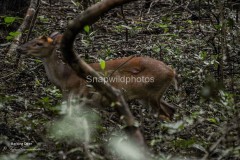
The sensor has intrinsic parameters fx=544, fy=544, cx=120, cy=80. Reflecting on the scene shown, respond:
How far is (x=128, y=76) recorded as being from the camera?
7539mm

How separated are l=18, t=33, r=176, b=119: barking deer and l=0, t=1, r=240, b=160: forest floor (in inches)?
7.0

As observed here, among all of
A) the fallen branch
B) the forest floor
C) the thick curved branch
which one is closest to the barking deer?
the forest floor

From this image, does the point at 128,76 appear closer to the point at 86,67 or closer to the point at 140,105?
the point at 140,105

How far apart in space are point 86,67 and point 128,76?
3.18 meters

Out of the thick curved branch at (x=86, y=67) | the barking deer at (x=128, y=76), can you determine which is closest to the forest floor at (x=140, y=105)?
the barking deer at (x=128, y=76)

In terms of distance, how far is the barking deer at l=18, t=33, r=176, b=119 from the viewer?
7.42 meters

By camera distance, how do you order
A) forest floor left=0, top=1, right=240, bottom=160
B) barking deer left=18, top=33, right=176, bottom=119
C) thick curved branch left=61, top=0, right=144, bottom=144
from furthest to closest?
1. barking deer left=18, top=33, right=176, bottom=119
2. forest floor left=0, top=1, right=240, bottom=160
3. thick curved branch left=61, top=0, right=144, bottom=144

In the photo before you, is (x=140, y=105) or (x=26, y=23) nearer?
(x=140, y=105)

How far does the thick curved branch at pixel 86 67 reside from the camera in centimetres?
404

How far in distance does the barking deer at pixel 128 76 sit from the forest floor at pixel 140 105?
0.18 metres

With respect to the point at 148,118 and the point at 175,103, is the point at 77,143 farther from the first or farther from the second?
the point at 175,103

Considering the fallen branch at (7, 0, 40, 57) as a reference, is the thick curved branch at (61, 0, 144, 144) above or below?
above

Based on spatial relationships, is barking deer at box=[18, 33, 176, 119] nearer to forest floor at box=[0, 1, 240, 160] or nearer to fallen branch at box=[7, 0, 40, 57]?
forest floor at box=[0, 1, 240, 160]

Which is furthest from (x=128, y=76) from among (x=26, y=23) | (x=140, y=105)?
(x=26, y=23)
